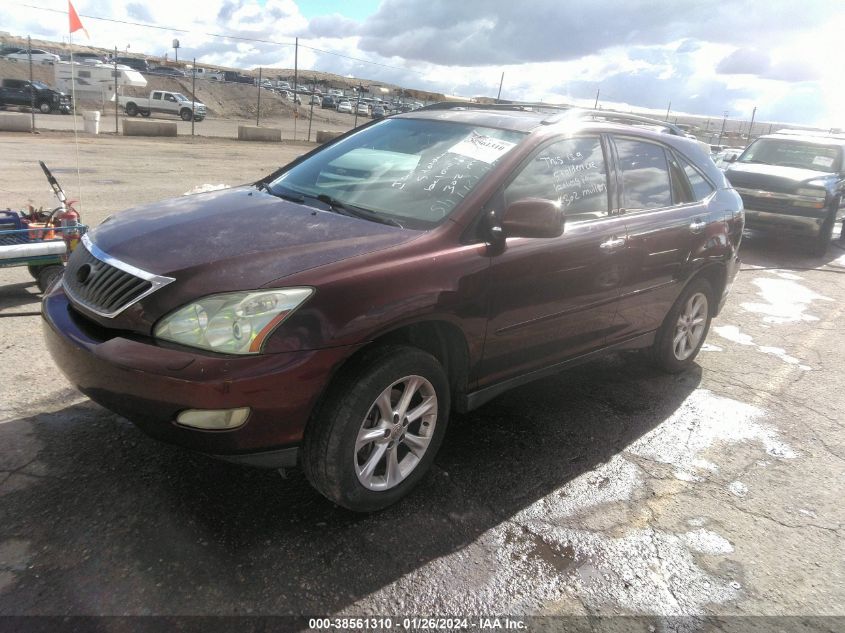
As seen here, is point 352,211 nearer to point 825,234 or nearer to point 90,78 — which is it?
point 825,234

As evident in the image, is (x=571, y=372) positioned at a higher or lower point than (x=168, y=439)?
lower

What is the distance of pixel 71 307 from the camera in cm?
289

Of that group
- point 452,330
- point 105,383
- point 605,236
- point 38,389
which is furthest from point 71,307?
point 605,236

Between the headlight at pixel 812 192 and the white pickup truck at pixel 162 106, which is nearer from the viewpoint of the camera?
the headlight at pixel 812 192

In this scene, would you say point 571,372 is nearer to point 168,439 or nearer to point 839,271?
point 168,439

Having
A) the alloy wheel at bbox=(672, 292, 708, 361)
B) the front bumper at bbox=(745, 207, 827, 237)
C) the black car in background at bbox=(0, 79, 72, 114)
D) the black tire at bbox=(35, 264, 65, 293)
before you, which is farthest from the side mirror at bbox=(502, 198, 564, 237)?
the black car in background at bbox=(0, 79, 72, 114)

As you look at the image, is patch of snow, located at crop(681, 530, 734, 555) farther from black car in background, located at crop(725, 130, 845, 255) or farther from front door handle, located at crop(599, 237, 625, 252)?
black car in background, located at crop(725, 130, 845, 255)

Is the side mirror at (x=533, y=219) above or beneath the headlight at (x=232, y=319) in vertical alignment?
above

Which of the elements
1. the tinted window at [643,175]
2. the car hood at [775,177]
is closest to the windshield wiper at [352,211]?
the tinted window at [643,175]

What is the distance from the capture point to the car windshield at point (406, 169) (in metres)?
3.20

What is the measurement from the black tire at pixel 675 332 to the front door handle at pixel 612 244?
3.42ft

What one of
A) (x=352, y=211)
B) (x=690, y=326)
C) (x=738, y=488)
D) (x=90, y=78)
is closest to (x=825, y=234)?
(x=690, y=326)

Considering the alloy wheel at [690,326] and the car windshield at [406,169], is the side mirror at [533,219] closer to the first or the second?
the car windshield at [406,169]

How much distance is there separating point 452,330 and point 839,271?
29.5 ft
